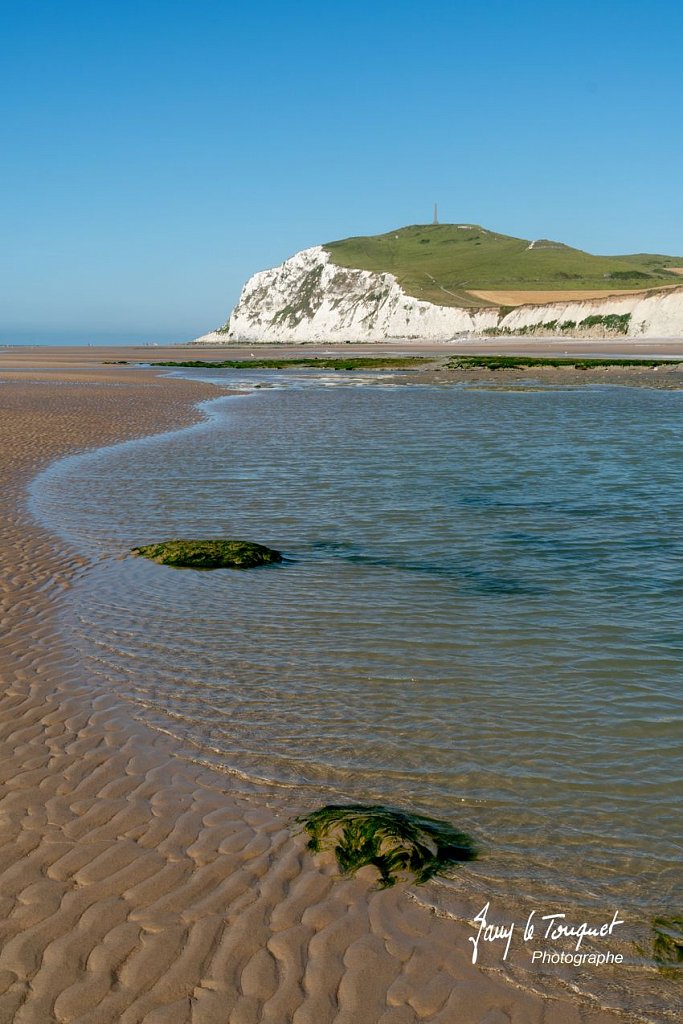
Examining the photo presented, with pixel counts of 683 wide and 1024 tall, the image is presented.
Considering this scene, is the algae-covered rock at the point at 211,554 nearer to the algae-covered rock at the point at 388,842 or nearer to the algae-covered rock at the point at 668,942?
the algae-covered rock at the point at 388,842

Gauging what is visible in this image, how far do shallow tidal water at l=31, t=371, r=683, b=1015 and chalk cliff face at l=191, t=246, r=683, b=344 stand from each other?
272ft

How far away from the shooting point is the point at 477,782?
607 cm

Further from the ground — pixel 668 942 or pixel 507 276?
pixel 507 276

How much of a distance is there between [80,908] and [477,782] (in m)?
2.74

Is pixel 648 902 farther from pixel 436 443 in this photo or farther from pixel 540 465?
pixel 436 443

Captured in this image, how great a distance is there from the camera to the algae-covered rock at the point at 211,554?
11.8 meters

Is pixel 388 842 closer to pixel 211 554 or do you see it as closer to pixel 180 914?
pixel 180 914

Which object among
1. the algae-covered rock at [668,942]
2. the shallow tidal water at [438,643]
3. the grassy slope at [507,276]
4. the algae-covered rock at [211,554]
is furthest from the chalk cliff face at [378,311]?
the algae-covered rock at [668,942]

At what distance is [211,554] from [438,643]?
434 centimetres

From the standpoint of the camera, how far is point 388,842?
16.9 feet

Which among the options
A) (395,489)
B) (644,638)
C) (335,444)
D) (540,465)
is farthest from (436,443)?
(644,638)

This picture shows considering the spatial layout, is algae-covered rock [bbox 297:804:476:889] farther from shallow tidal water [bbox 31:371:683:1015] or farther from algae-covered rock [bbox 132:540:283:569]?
algae-covered rock [bbox 132:540:283:569]

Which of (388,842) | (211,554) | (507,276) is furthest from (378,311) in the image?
(388,842)

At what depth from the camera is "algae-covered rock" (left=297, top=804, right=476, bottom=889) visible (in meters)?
5.05
